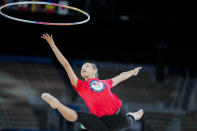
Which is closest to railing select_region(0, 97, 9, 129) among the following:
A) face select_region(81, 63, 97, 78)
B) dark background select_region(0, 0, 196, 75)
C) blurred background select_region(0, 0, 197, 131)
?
blurred background select_region(0, 0, 197, 131)

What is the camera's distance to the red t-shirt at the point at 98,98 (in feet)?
18.4

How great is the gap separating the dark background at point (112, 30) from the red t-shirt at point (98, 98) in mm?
6965

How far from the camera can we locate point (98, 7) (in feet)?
41.8

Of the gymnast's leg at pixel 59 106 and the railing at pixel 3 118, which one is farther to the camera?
the railing at pixel 3 118

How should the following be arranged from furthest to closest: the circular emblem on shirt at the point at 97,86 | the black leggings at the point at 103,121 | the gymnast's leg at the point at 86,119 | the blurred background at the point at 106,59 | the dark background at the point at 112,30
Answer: the blurred background at the point at 106,59, the dark background at the point at 112,30, the circular emblem on shirt at the point at 97,86, the black leggings at the point at 103,121, the gymnast's leg at the point at 86,119

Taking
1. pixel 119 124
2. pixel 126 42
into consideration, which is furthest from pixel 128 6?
pixel 119 124

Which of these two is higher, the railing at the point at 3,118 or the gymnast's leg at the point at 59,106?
the gymnast's leg at the point at 59,106

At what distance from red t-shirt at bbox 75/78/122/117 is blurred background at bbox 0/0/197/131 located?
6.66 m

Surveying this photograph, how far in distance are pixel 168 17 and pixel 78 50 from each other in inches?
198

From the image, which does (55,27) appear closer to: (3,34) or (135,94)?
(3,34)

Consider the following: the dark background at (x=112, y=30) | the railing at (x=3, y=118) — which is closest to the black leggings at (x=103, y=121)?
the dark background at (x=112, y=30)

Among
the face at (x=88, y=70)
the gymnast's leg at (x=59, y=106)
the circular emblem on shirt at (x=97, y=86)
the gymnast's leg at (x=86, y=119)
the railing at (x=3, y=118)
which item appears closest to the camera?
the gymnast's leg at (x=59, y=106)

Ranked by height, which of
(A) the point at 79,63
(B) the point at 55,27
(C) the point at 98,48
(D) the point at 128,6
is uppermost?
(D) the point at 128,6

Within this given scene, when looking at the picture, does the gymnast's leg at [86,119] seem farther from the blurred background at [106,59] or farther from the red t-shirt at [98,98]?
→ the blurred background at [106,59]
